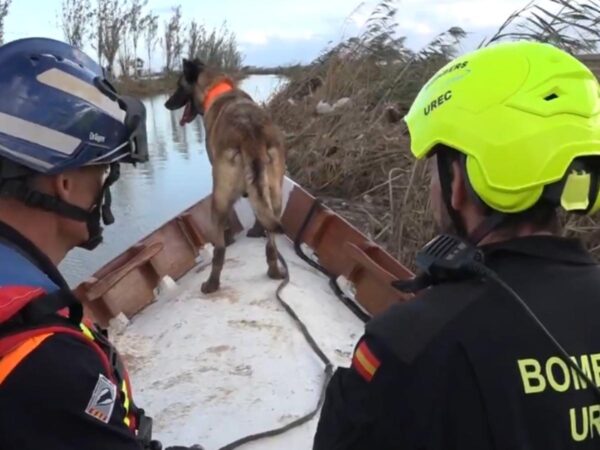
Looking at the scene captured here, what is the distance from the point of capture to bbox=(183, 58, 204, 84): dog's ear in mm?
8328

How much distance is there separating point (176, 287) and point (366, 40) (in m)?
7.43

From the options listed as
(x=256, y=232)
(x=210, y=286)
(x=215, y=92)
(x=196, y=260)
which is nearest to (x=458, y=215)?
(x=210, y=286)

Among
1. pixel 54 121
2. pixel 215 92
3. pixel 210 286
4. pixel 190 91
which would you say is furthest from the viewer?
pixel 190 91

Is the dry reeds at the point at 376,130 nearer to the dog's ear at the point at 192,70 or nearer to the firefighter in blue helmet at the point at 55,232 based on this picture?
the dog's ear at the point at 192,70

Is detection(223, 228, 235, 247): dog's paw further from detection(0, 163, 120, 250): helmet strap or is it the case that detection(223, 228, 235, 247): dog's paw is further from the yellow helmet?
the yellow helmet

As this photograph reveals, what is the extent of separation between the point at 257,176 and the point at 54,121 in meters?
4.32

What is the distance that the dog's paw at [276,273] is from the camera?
Answer: 616 centimetres

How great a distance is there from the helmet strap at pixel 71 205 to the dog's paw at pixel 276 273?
395 centimetres

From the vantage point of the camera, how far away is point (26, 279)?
172 centimetres

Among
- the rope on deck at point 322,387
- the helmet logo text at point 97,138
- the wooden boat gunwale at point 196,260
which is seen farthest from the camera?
the wooden boat gunwale at point 196,260

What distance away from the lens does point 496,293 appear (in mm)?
1570

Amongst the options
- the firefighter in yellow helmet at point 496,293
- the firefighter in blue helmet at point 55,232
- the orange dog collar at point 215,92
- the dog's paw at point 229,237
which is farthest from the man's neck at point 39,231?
the orange dog collar at point 215,92

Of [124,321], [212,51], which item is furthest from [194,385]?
[212,51]

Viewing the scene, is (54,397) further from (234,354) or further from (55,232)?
(234,354)
